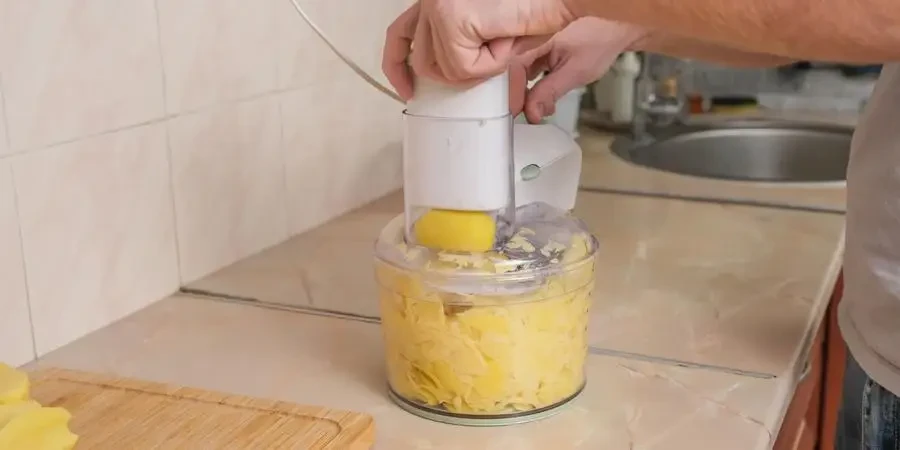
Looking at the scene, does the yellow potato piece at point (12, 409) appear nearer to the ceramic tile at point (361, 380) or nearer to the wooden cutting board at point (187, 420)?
the wooden cutting board at point (187, 420)

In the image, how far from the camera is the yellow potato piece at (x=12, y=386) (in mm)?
655

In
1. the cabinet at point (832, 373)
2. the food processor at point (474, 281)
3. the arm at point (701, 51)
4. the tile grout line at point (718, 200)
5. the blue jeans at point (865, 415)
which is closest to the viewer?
the food processor at point (474, 281)

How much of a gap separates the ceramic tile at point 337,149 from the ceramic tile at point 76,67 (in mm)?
277

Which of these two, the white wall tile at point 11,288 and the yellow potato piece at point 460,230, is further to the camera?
the white wall tile at point 11,288

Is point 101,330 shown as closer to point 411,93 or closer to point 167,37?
point 167,37

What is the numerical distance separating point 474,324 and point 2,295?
42 centimetres

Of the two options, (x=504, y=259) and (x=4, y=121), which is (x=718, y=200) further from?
(x=4, y=121)

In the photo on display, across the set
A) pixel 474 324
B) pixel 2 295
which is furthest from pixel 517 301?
pixel 2 295

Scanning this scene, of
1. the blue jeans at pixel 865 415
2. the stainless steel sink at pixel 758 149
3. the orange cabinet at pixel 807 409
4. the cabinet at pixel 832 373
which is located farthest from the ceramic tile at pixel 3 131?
the stainless steel sink at pixel 758 149

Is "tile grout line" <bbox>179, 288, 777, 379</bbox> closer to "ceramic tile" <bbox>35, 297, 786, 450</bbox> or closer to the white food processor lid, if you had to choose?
"ceramic tile" <bbox>35, 297, 786, 450</bbox>

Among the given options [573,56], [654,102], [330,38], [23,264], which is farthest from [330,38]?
[654,102]

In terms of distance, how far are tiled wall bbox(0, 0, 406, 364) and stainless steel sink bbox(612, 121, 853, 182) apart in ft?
2.57

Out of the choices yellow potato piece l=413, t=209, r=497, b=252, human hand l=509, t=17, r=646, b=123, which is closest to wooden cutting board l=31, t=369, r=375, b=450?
yellow potato piece l=413, t=209, r=497, b=252

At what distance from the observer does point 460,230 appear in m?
0.74
